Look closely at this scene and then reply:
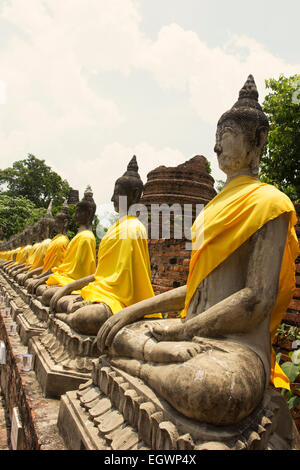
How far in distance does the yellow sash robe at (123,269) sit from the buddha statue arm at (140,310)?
0.56 metres

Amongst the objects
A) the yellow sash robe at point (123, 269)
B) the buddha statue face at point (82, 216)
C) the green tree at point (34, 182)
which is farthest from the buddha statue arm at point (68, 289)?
the green tree at point (34, 182)

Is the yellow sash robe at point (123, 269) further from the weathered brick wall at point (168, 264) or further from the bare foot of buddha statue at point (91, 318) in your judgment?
the weathered brick wall at point (168, 264)

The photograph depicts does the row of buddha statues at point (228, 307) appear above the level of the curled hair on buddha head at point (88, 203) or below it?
below

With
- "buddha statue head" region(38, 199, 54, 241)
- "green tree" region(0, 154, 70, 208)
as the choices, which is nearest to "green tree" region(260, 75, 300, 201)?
"buddha statue head" region(38, 199, 54, 241)

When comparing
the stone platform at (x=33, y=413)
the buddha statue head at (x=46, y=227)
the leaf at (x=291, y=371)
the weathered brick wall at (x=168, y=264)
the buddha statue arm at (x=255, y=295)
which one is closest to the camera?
the buddha statue arm at (x=255, y=295)

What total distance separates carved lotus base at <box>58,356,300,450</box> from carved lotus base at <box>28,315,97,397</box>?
45 centimetres

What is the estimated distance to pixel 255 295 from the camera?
1930 millimetres

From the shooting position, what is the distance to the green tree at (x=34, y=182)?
34062mm

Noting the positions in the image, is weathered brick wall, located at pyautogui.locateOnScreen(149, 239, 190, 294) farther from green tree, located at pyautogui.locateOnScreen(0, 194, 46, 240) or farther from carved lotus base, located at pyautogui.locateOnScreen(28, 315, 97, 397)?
green tree, located at pyautogui.locateOnScreen(0, 194, 46, 240)

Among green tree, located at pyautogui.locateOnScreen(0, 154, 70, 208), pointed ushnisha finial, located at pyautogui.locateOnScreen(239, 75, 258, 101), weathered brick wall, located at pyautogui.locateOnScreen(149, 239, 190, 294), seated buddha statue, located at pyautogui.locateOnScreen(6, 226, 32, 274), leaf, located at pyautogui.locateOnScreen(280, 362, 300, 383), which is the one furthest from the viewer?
green tree, located at pyautogui.locateOnScreen(0, 154, 70, 208)

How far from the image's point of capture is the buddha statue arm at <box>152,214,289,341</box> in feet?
6.29

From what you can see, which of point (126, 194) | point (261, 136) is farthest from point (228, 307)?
point (126, 194)

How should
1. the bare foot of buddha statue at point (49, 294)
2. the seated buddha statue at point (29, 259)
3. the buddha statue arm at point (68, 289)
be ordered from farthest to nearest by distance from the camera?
the seated buddha statue at point (29, 259), the bare foot of buddha statue at point (49, 294), the buddha statue arm at point (68, 289)
